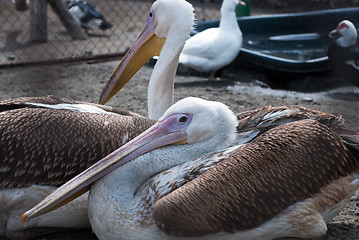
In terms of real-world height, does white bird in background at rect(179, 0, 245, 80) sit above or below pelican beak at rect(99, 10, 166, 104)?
below

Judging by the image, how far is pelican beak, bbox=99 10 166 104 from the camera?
393 centimetres

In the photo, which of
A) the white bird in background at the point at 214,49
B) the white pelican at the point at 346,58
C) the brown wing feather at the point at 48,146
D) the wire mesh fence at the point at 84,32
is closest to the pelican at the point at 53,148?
the brown wing feather at the point at 48,146

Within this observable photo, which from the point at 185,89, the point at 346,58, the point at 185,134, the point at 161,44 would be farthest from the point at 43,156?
the point at 346,58

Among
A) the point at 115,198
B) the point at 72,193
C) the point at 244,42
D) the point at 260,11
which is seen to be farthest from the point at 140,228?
the point at 260,11

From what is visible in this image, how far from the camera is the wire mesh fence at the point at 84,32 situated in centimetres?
752

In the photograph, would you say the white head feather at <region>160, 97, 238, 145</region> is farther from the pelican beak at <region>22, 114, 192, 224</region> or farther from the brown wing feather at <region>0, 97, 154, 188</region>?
the brown wing feather at <region>0, 97, 154, 188</region>

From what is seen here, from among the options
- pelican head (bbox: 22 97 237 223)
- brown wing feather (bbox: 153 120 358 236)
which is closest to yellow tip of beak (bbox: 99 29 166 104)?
pelican head (bbox: 22 97 237 223)

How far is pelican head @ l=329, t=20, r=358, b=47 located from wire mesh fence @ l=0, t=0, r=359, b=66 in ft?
9.73

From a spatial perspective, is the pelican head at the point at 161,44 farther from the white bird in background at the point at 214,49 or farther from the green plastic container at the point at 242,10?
the green plastic container at the point at 242,10

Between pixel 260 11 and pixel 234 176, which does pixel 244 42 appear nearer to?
pixel 260 11

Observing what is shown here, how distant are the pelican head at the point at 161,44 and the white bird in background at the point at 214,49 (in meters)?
2.53

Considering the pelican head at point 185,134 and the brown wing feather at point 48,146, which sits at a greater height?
the pelican head at point 185,134

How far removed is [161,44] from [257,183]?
5.83 feet

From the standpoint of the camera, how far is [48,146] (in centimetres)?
285
